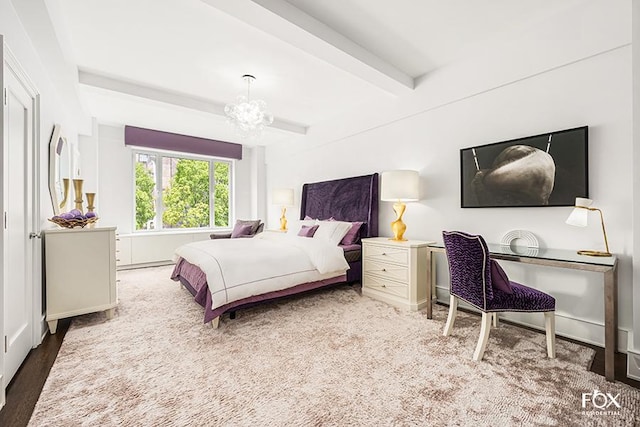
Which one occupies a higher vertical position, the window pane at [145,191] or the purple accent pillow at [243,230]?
the window pane at [145,191]

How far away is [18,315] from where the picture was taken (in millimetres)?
1973

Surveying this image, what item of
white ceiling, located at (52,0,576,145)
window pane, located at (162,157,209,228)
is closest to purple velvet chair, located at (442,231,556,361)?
white ceiling, located at (52,0,576,145)

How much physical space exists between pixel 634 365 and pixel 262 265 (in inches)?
109

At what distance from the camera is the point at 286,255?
3.08 meters

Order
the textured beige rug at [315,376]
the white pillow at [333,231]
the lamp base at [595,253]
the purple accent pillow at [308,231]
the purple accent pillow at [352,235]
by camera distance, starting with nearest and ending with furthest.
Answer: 1. the textured beige rug at [315,376]
2. the lamp base at [595,253]
3. the white pillow at [333,231]
4. the purple accent pillow at [352,235]
5. the purple accent pillow at [308,231]

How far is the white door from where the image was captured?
1.77 meters

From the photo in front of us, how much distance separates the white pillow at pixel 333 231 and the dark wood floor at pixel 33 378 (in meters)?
2.53

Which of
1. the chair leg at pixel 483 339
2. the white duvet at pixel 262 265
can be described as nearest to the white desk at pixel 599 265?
the chair leg at pixel 483 339

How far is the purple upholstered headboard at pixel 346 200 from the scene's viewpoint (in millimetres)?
4066

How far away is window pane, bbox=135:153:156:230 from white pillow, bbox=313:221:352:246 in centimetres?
371

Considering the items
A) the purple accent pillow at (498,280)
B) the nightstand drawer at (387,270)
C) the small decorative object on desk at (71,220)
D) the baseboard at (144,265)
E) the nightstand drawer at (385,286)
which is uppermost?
the small decorative object on desk at (71,220)

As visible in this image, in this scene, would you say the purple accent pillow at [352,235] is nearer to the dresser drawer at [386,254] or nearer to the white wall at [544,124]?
the dresser drawer at [386,254]

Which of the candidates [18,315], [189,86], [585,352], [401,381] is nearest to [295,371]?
[401,381]

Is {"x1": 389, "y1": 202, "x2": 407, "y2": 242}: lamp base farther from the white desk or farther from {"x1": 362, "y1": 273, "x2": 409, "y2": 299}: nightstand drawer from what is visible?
the white desk
